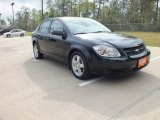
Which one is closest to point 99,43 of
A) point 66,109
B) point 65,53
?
point 65,53

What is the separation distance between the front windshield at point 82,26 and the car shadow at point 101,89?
1.16 meters

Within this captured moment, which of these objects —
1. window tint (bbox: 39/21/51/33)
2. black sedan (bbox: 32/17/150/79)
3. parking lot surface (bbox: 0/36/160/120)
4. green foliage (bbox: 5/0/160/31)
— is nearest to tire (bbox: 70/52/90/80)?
black sedan (bbox: 32/17/150/79)

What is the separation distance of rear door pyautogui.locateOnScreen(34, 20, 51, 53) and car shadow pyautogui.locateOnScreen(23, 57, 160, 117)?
1283 millimetres

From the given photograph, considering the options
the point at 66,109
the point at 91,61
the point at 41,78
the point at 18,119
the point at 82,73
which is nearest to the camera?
the point at 18,119

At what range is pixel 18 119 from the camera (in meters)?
3.71

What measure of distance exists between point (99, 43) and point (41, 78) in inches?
71.3

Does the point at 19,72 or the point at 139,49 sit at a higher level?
the point at 139,49

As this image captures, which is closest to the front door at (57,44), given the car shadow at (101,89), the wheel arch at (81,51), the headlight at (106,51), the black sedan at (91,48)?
the black sedan at (91,48)

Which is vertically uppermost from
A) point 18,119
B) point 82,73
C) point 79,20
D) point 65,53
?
point 79,20

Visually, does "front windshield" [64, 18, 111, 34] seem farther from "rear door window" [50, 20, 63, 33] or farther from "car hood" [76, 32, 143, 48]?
"car hood" [76, 32, 143, 48]

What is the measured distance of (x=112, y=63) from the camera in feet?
15.7

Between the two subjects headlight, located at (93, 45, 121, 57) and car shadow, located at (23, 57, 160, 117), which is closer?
car shadow, located at (23, 57, 160, 117)

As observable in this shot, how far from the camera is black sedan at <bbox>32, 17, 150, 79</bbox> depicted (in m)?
4.86

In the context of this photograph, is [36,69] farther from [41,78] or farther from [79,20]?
[79,20]
